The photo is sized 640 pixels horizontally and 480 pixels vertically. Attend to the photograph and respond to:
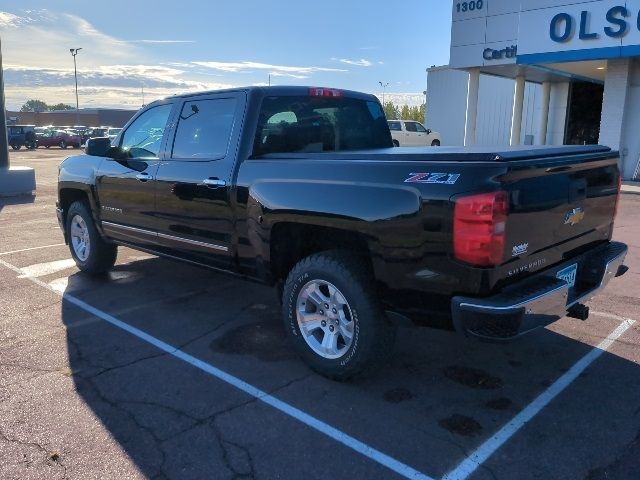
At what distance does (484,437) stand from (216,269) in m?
2.50

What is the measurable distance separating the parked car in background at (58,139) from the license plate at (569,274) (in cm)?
4463

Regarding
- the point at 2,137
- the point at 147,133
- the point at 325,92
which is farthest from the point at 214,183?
the point at 2,137

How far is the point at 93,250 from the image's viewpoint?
618 centimetres

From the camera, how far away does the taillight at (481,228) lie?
9.34 feet

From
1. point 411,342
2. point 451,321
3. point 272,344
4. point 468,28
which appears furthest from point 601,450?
point 468,28

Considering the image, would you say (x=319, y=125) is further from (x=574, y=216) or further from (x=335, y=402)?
(x=335, y=402)

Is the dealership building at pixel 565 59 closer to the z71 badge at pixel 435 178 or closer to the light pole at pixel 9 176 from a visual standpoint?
the light pole at pixel 9 176

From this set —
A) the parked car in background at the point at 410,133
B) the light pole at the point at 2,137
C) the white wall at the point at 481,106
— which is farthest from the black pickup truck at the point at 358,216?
the white wall at the point at 481,106

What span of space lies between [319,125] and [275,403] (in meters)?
2.34

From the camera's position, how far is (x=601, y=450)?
2.93 meters

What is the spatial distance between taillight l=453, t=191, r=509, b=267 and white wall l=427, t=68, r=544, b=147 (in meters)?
26.5

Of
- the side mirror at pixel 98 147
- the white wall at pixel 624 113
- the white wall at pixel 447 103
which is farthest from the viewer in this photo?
the white wall at pixel 447 103

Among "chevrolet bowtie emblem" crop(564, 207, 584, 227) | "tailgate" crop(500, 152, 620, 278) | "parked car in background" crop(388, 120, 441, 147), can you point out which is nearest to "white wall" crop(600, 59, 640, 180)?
"parked car in background" crop(388, 120, 441, 147)

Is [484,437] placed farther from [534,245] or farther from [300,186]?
[300,186]
